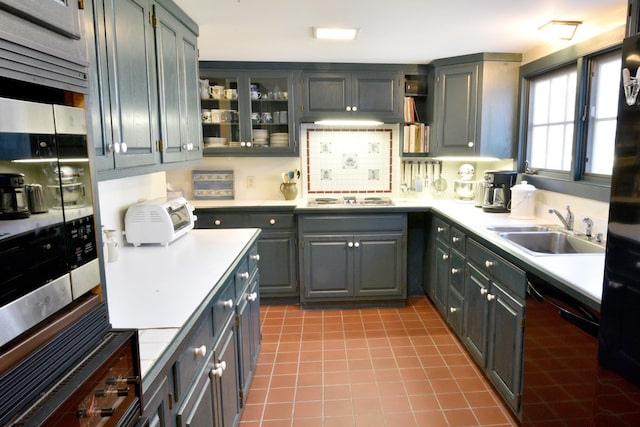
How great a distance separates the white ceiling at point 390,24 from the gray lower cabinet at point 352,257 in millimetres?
1351

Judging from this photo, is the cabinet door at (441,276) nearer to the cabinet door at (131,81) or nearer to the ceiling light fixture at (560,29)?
the ceiling light fixture at (560,29)

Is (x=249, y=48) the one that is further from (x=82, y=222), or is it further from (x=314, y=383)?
(x=82, y=222)

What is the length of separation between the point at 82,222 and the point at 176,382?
2.12 feet

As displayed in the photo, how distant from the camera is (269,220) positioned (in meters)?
3.57

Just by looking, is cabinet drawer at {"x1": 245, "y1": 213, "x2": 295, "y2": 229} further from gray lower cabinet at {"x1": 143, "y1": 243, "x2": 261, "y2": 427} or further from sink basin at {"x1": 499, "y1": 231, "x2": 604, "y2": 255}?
sink basin at {"x1": 499, "y1": 231, "x2": 604, "y2": 255}

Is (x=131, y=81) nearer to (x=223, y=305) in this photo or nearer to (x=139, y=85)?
(x=139, y=85)

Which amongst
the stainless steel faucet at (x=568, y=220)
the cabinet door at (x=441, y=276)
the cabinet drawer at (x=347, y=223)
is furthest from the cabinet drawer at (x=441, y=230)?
the stainless steel faucet at (x=568, y=220)

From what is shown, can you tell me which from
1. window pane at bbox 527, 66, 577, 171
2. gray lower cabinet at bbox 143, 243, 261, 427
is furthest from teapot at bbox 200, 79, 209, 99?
window pane at bbox 527, 66, 577, 171

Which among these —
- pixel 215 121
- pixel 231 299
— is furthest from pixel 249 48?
pixel 231 299

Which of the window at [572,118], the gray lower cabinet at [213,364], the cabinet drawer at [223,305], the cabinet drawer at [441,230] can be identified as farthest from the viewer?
the cabinet drawer at [441,230]

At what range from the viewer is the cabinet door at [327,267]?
11.6 ft

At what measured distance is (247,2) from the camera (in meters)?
2.15

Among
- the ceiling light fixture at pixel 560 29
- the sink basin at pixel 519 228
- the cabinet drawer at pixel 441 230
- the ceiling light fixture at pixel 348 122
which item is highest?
the ceiling light fixture at pixel 560 29

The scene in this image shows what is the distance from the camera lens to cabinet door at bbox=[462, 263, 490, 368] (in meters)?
2.41
